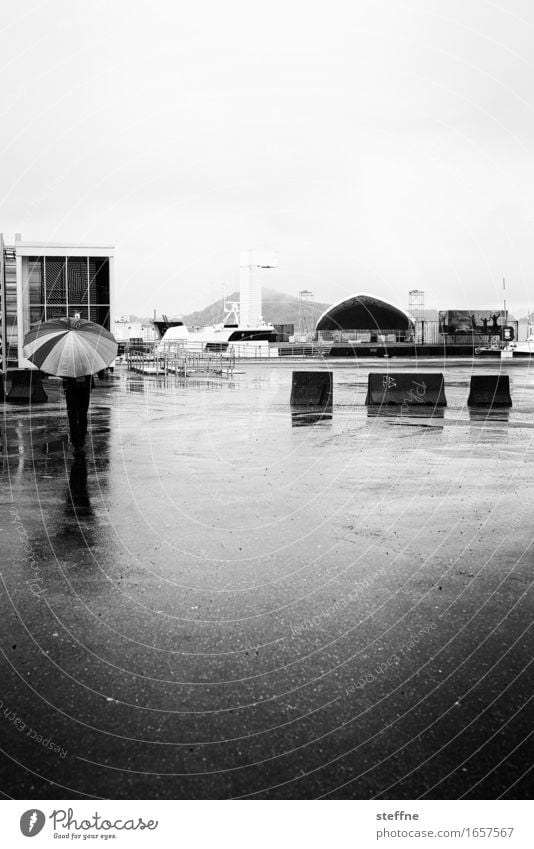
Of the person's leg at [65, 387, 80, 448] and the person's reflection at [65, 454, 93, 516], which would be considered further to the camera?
the person's leg at [65, 387, 80, 448]

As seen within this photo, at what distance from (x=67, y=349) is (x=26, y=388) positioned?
465 inches

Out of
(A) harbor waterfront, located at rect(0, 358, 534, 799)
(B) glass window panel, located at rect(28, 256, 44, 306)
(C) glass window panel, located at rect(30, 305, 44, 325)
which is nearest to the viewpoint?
(A) harbor waterfront, located at rect(0, 358, 534, 799)

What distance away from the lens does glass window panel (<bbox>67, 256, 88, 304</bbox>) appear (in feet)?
120

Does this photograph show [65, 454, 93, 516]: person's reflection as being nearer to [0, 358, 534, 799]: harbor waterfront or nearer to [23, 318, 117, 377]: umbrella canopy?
[0, 358, 534, 799]: harbor waterfront

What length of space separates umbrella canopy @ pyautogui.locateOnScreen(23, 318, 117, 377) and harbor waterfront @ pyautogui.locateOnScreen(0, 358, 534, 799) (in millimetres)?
1852

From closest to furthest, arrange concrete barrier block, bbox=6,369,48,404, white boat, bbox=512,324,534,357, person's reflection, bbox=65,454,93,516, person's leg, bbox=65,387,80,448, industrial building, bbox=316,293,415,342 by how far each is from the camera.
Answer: person's reflection, bbox=65,454,93,516 → person's leg, bbox=65,387,80,448 → concrete barrier block, bbox=6,369,48,404 → white boat, bbox=512,324,534,357 → industrial building, bbox=316,293,415,342

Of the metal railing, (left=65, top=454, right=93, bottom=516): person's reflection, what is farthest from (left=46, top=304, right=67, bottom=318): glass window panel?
(left=65, top=454, right=93, bottom=516): person's reflection

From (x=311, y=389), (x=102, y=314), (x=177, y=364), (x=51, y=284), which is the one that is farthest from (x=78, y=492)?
(x=177, y=364)

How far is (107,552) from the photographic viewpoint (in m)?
6.79

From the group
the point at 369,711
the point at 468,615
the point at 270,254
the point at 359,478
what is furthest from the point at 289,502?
the point at 270,254

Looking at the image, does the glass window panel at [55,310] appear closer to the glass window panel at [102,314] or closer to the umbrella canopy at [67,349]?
the glass window panel at [102,314]

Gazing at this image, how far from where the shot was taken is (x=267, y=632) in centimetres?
491
